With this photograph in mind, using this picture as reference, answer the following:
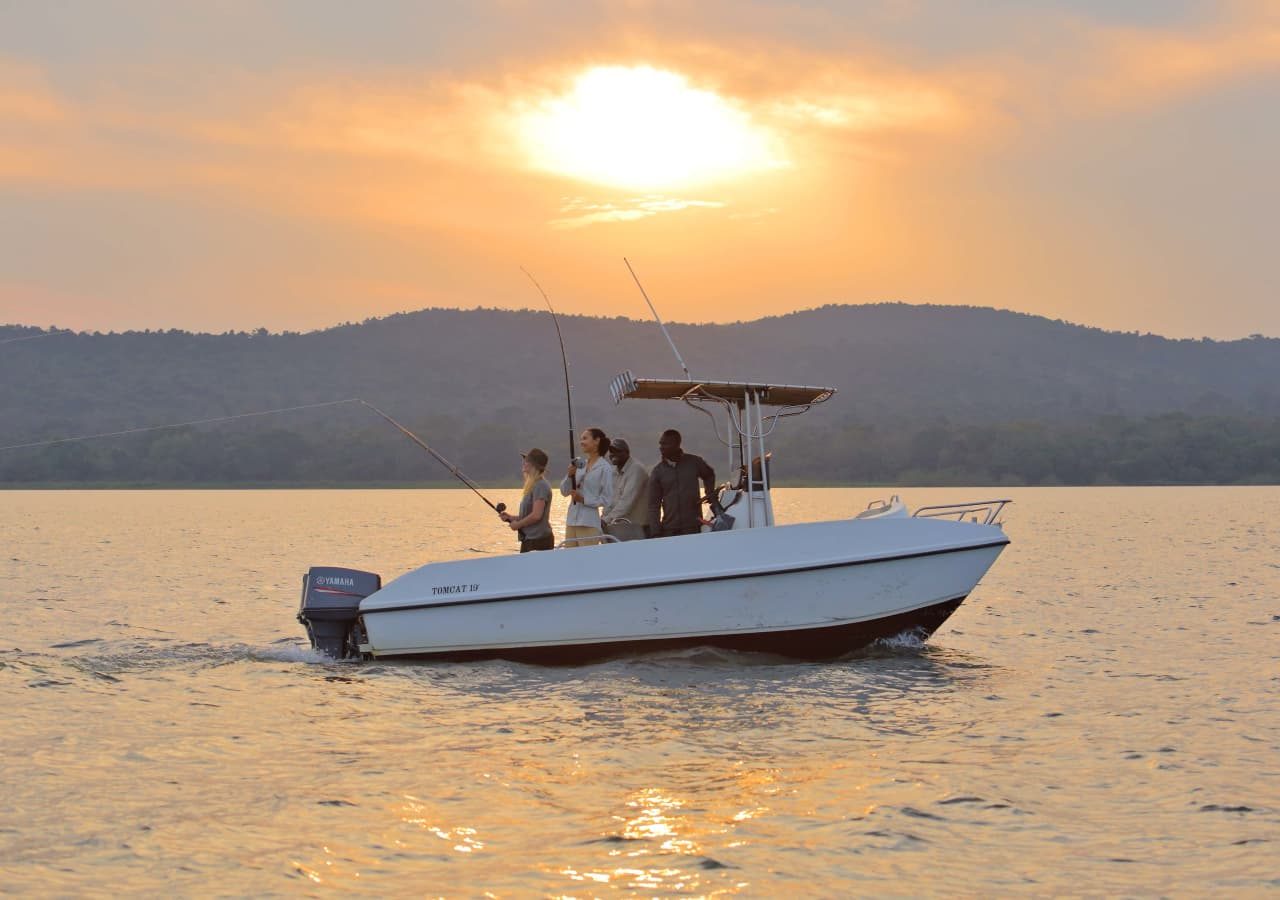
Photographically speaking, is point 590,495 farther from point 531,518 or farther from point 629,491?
point 531,518

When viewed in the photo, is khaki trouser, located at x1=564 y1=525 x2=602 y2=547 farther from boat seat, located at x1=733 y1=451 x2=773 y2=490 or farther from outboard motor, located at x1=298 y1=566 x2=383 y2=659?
outboard motor, located at x1=298 y1=566 x2=383 y2=659

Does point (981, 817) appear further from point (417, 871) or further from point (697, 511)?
point (697, 511)

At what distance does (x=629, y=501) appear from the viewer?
12508mm

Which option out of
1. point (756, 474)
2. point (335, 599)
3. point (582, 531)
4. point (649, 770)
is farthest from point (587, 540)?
point (649, 770)

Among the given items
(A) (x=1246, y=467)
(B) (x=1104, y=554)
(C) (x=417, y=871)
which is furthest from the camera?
(A) (x=1246, y=467)

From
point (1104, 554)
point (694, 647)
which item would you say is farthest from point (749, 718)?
point (1104, 554)

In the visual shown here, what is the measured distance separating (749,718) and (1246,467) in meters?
115

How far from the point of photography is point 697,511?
12.2 meters

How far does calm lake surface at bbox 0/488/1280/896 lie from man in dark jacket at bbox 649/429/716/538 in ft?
3.58

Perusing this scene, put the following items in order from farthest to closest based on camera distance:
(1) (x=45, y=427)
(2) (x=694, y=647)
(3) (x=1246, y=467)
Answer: (3) (x=1246, y=467) → (1) (x=45, y=427) → (2) (x=694, y=647)

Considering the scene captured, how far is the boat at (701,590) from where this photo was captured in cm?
1162

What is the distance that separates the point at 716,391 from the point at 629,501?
1215mm

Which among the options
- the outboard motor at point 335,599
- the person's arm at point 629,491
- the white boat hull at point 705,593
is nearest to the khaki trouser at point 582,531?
the person's arm at point 629,491

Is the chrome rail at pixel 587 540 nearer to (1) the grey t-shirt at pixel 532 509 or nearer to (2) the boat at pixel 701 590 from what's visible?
(2) the boat at pixel 701 590
